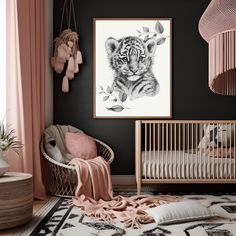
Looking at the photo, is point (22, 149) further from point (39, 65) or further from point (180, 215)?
point (180, 215)

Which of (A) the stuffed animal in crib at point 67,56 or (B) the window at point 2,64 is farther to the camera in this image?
(A) the stuffed animal in crib at point 67,56

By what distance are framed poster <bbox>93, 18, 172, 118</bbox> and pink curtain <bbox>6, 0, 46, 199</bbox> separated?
907mm

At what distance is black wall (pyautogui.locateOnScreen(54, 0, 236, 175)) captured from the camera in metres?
4.56

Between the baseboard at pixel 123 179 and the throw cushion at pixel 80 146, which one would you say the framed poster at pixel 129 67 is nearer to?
the throw cushion at pixel 80 146

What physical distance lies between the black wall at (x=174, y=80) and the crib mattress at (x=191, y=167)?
87cm

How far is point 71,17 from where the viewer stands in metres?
4.57

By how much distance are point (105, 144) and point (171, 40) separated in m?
1.49

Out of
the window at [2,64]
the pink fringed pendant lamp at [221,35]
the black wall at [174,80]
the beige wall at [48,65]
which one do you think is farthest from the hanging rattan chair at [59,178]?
the pink fringed pendant lamp at [221,35]

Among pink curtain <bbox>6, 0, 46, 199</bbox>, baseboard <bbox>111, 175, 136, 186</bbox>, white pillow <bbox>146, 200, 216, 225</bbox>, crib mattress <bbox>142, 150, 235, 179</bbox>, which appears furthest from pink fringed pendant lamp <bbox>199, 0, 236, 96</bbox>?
baseboard <bbox>111, 175, 136, 186</bbox>

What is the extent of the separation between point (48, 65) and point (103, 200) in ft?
5.84

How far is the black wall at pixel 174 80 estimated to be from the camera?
15.0 feet

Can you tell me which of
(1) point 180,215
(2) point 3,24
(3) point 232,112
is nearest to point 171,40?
(3) point 232,112

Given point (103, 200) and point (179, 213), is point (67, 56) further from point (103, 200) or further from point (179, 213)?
point (179, 213)

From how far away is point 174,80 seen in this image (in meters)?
4.57
